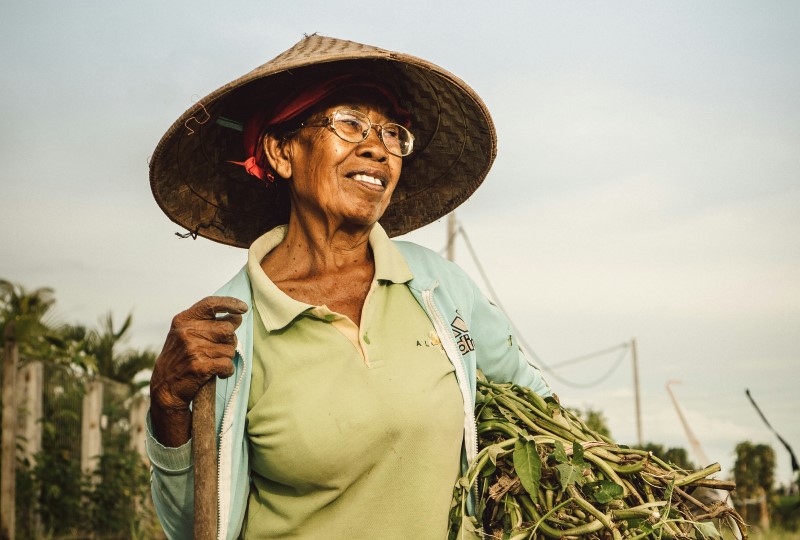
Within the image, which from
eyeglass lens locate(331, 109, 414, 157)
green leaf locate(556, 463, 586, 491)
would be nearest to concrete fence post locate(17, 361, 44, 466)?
eyeglass lens locate(331, 109, 414, 157)

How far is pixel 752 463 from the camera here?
30.3 ft

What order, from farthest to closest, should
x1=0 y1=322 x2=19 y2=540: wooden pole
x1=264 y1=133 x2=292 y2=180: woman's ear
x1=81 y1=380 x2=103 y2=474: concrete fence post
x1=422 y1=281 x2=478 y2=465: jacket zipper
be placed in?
x1=81 y1=380 x2=103 y2=474: concrete fence post, x1=0 y1=322 x2=19 y2=540: wooden pole, x1=264 y1=133 x2=292 y2=180: woman's ear, x1=422 y1=281 x2=478 y2=465: jacket zipper

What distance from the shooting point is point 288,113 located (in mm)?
2895

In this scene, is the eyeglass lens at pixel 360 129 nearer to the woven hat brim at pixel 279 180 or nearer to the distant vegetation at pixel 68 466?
the woven hat brim at pixel 279 180

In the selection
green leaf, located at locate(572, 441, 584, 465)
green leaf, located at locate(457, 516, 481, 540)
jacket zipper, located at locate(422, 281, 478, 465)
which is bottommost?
green leaf, located at locate(457, 516, 481, 540)

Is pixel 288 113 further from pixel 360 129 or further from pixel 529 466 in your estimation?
pixel 529 466

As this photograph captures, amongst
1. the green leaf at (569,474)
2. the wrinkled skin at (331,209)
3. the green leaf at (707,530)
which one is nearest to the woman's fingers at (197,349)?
the wrinkled skin at (331,209)

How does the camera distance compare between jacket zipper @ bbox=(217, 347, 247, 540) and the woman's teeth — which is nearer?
jacket zipper @ bbox=(217, 347, 247, 540)

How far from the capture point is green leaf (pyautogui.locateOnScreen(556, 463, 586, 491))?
228 cm

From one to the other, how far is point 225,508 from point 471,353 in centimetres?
85

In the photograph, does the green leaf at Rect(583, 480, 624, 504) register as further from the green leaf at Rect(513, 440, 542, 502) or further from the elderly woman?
the elderly woman

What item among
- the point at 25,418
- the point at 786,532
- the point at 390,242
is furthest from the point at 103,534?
the point at 390,242

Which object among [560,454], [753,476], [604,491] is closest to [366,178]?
[560,454]

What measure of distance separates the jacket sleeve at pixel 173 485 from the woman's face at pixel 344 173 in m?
0.86
